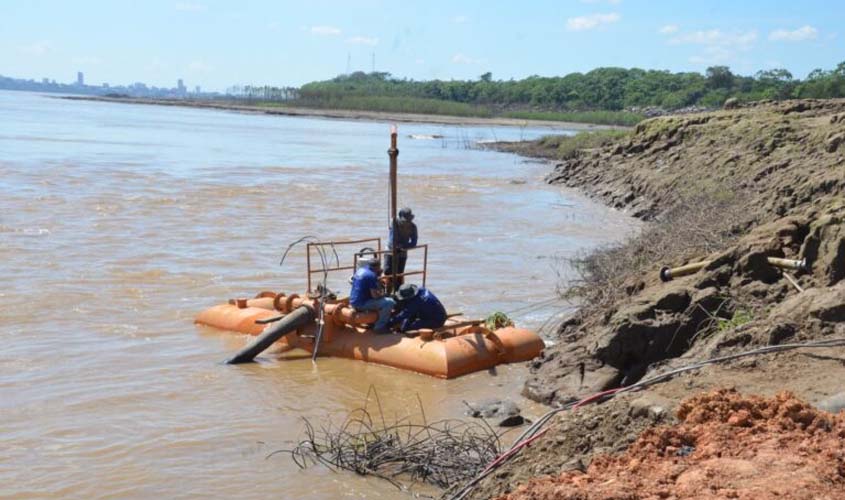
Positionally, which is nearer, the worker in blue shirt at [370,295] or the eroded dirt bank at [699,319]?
the eroded dirt bank at [699,319]

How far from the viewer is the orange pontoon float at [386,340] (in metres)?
11.0

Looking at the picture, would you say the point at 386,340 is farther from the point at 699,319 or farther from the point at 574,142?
the point at 574,142

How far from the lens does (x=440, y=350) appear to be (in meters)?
10.9

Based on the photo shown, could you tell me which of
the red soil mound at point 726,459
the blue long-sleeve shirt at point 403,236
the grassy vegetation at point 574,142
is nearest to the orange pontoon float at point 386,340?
the blue long-sleeve shirt at point 403,236

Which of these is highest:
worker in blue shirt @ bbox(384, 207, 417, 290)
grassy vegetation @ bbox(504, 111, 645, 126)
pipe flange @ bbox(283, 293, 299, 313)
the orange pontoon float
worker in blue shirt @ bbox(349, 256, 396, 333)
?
worker in blue shirt @ bbox(384, 207, 417, 290)

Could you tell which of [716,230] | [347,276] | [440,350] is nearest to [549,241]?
[347,276]

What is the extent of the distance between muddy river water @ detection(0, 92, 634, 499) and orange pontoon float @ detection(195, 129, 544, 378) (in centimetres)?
21

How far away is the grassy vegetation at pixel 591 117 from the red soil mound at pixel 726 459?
83.6 m

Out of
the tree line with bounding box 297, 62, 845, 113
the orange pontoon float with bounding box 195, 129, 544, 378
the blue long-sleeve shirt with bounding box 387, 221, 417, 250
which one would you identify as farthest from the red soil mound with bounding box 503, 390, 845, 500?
the tree line with bounding box 297, 62, 845, 113

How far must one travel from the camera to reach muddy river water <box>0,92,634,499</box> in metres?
8.42

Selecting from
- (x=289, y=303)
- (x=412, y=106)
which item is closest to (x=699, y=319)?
(x=289, y=303)

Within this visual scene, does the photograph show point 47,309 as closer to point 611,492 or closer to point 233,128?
point 611,492

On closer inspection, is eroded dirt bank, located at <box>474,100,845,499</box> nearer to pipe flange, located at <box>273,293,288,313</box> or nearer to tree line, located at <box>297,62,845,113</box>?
pipe flange, located at <box>273,293,288,313</box>

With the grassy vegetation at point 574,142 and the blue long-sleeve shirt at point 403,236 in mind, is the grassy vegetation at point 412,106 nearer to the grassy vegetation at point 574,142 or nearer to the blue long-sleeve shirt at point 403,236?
the grassy vegetation at point 574,142
